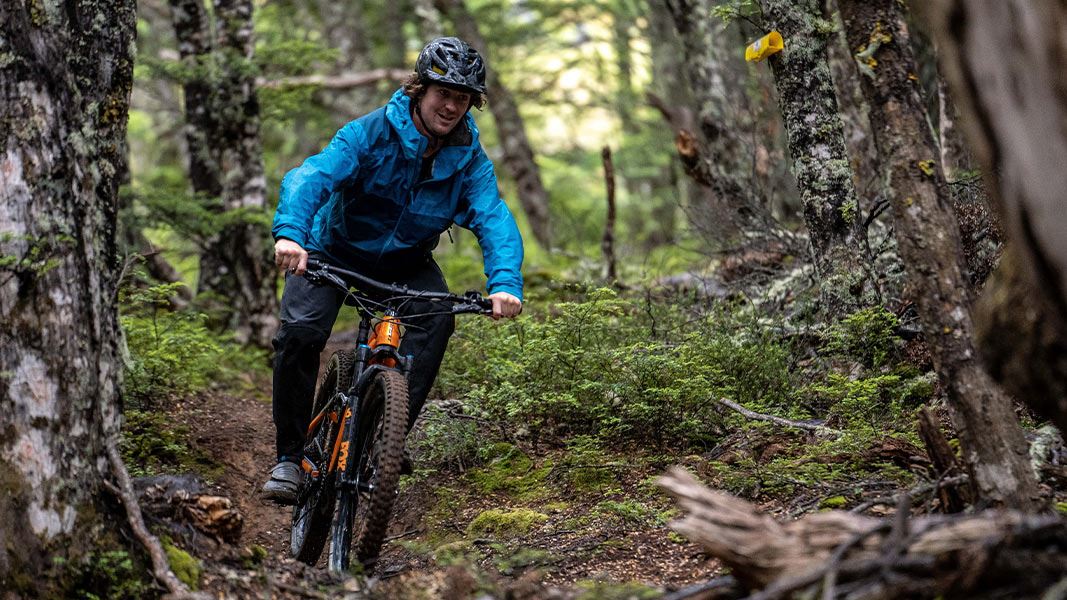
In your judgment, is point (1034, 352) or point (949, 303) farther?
point (949, 303)

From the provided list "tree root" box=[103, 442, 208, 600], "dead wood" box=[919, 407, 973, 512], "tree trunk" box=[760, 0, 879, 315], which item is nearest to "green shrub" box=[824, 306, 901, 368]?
"tree trunk" box=[760, 0, 879, 315]

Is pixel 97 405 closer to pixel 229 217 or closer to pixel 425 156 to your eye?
pixel 425 156

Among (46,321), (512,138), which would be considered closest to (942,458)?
(46,321)

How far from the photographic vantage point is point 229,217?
10.1 m

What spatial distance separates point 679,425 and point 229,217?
19.1 ft

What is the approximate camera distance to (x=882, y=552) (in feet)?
9.23

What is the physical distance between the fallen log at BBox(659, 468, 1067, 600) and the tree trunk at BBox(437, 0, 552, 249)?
48.6ft

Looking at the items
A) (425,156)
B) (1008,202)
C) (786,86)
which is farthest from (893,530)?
(786,86)

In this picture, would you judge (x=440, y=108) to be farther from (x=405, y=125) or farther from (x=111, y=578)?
(x=111, y=578)

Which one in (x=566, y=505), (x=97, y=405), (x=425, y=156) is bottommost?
(x=566, y=505)

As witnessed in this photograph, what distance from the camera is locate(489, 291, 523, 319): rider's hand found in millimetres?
5188

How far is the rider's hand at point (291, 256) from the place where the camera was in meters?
4.86

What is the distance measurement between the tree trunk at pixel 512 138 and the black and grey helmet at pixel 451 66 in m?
12.3

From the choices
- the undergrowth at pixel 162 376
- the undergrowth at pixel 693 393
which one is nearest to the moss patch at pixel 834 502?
the undergrowth at pixel 693 393
